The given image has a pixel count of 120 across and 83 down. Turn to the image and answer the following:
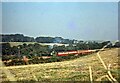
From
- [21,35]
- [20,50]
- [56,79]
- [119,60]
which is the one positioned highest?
[21,35]

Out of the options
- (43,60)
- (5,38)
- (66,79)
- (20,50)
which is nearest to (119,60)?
(66,79)

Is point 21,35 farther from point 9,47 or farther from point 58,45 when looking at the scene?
point 58,45

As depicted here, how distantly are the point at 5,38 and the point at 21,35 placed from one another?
0.54 feet

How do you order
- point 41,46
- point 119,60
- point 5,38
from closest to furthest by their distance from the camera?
point 5,38 → point 41,46 → point 119,60

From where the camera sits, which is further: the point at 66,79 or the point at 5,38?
the point at 66,79

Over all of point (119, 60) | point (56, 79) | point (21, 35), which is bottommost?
point (56, 79)

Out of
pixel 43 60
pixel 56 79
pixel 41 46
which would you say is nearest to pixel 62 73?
pixel 56 79

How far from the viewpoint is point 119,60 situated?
9.05ft

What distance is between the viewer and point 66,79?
243cm

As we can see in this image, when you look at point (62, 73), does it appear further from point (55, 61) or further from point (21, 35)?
point (21, 35)

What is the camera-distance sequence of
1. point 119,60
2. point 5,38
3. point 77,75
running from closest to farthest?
point 5,38 → point 77,75 → point 119,60

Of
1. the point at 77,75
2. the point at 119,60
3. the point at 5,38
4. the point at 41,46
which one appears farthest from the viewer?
the point at 119,60

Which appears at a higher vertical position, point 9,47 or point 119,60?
A: point 9,47

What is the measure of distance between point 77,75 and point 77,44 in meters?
0.45
